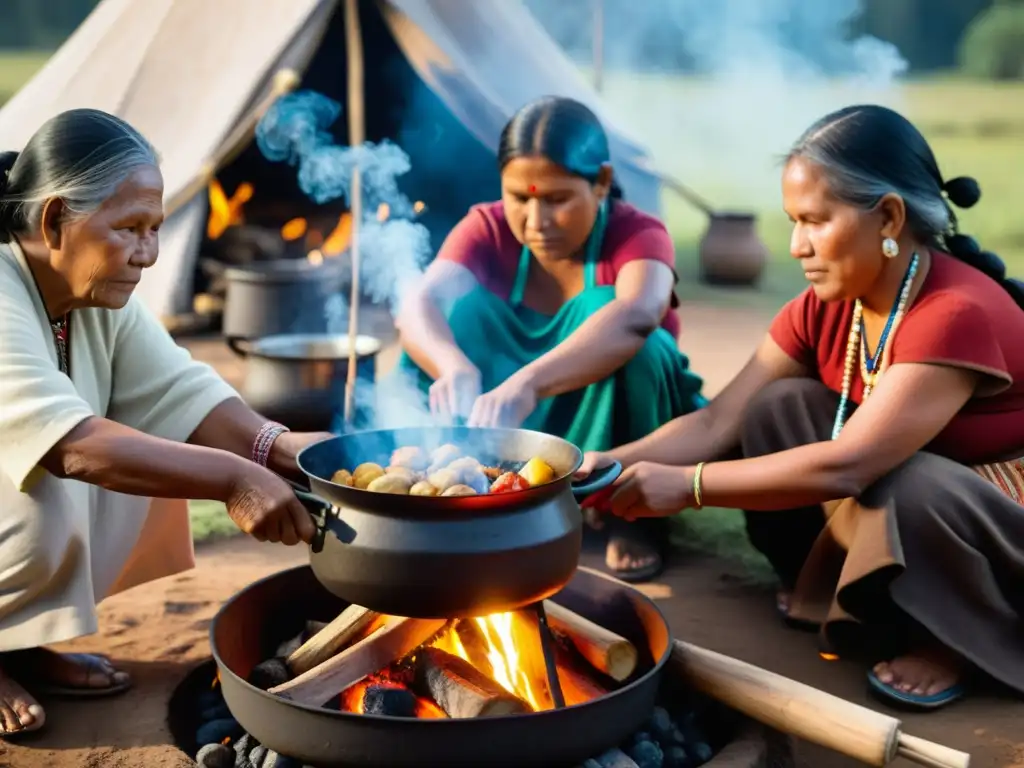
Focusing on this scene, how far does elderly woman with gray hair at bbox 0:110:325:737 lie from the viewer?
6.86 ft

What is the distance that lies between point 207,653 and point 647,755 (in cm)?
116

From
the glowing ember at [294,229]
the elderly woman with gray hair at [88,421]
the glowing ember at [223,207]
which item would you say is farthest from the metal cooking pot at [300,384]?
the glowing ember at [294,229]

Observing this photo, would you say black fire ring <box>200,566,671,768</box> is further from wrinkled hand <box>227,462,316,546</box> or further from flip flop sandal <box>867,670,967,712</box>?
flip flop sandal <box>867,670,967,712</box>

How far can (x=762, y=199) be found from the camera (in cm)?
1557

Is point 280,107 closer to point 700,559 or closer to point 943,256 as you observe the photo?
point 700,559

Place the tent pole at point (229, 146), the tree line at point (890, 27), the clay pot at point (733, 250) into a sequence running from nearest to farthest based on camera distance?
the tent pole at point (229, 146) < the clay pot at point (733, 250) < the tree line at point (890, 27)

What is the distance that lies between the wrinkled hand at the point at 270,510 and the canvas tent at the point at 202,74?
14.7 feet

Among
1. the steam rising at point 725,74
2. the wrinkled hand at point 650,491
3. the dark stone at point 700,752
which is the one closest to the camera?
the dark stone at point 700,752

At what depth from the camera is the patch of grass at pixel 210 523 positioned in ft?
11.9

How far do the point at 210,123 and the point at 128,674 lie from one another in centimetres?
435

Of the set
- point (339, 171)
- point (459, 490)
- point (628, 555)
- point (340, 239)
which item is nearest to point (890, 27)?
point (339, 171)

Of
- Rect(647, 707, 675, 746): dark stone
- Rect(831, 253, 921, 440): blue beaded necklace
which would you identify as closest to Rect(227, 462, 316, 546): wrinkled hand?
Rect(647, 707, 675, 746): dark stone

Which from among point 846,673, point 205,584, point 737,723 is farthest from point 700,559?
point 205,584

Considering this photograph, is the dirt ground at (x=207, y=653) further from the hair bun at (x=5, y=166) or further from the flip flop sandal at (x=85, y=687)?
the hair bun at (x=5, y=166)
